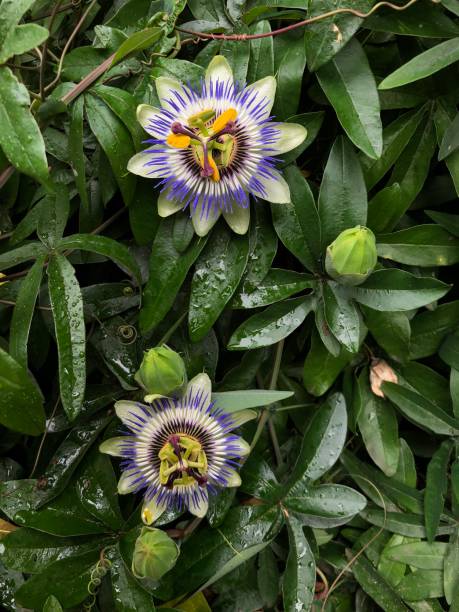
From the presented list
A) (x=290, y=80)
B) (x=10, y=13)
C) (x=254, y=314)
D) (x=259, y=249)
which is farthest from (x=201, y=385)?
(x=10, y=13)

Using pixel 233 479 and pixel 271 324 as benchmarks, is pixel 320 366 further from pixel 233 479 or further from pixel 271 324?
pixel 233 479

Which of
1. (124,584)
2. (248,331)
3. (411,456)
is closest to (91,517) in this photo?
(124,584)

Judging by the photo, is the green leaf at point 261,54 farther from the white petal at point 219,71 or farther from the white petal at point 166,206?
the white petal at point 166,206

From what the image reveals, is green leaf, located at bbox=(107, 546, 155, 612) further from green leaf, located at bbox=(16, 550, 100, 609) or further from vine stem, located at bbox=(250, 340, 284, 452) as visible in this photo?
vine stem, located at bbox=(250, 340, 284, 452)

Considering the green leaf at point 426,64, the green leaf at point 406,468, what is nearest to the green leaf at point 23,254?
the green leaf at point 426,64

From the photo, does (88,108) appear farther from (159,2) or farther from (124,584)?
(124,584)
